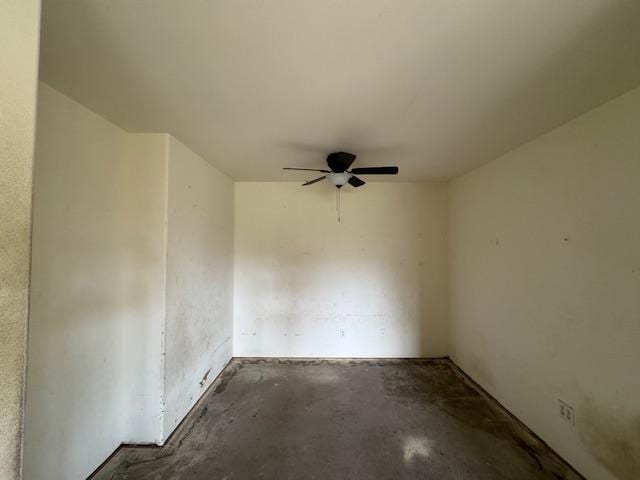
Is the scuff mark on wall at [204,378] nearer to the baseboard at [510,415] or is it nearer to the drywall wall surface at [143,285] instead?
the drywall wall surface at [143,285]

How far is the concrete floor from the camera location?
159 centimetres

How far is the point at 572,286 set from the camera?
5.22 feet

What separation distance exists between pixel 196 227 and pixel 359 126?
1681 mm

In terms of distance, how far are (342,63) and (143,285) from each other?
6.37ft

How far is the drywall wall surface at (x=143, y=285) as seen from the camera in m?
1.73

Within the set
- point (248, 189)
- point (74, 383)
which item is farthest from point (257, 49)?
point (248, 189)

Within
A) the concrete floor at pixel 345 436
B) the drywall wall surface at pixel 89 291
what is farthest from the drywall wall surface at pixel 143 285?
the concrete floor at pixel 345 436

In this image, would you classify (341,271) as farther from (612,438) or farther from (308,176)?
(612,438)

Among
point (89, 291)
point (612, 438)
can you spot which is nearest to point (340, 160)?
point (89, 291)

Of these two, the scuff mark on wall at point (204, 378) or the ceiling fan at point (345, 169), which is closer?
the ceiling fan at point (345, 169)

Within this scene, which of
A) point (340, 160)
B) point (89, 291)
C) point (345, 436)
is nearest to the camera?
point (89, 291)

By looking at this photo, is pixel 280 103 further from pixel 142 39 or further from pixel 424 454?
pixel 424 454

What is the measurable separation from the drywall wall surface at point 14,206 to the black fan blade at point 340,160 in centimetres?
165

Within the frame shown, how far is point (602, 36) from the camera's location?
0.93 meters
